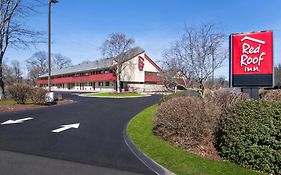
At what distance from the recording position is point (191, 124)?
Result: 6762 mm

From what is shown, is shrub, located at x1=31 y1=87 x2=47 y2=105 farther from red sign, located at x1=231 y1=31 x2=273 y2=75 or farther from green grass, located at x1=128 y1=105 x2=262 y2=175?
red sign, located at x1=231 y1=31 x2=273 y2=75

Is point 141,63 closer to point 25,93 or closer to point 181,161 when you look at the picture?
point 25,93

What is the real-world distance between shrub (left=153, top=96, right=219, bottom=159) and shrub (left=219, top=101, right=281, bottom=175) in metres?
0.96

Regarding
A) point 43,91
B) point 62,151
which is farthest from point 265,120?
point 43,91

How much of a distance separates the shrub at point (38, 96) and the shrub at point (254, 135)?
16314 millimetres

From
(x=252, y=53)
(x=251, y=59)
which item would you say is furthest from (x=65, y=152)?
(x=252, y=53)

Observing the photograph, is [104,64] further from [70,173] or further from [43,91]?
[70,173]

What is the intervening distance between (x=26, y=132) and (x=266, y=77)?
8681 mm

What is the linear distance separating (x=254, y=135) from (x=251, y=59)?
3.56m

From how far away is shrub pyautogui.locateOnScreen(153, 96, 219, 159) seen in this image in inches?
260

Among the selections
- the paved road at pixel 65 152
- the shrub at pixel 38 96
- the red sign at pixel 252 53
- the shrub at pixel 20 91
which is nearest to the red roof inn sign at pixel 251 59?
the red sign at pixel 252 53

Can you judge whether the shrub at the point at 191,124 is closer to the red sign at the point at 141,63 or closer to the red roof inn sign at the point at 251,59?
the red roof inn sign at the point at 251,59

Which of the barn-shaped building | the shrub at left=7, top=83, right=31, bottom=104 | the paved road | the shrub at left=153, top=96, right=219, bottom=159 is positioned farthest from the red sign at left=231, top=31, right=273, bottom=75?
the barn-shaped building

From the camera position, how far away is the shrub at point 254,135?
473 centimetres
